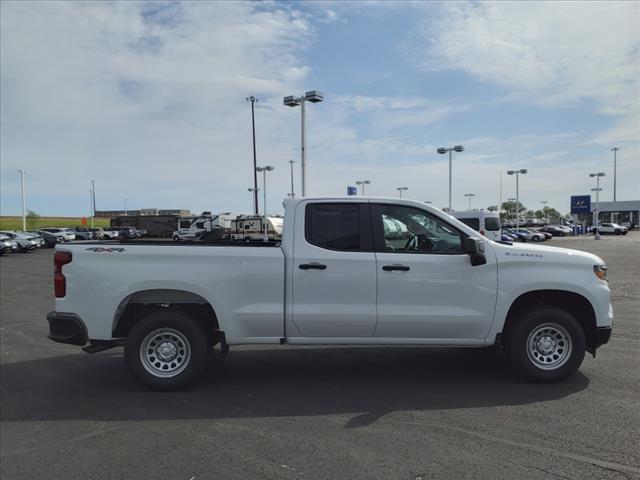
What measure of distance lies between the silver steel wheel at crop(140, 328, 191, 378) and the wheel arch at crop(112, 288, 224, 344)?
0.27 metres

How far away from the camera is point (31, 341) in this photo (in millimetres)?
7941

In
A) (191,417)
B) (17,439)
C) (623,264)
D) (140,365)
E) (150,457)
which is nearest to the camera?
(150,457)

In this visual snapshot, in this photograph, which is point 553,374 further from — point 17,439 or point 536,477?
point 17,439

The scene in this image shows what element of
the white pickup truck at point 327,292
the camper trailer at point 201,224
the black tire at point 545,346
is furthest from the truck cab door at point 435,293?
the camper trailer at point 201,224

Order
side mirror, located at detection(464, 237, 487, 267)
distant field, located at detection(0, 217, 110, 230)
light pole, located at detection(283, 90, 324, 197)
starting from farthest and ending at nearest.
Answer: distant field, located at detection(0, 217, 110, 230) < light pole, located at detection(283, 90, 324, 197) < side mirror, located at detection(464, 237, 487, 267)

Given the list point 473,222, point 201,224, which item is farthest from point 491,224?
point 201,224

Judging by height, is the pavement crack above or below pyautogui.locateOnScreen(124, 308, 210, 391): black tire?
below

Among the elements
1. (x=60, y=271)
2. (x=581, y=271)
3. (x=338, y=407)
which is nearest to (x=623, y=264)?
(x=581, y=271)

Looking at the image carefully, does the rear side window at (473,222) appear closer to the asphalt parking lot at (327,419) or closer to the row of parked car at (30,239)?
the row of parked car at (30,239)

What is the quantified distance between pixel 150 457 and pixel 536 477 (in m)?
2.76

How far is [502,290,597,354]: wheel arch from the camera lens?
5.55 m

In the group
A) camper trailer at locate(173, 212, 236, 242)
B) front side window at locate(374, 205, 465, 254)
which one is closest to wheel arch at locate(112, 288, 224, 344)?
front side window at locate(374, 205, 465, 254)

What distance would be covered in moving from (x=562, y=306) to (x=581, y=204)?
217ft

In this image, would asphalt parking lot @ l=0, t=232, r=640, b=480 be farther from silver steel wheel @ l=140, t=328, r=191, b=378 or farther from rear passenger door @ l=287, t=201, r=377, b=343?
rear passenger door @ l=287, t=201, r=377, b=343
